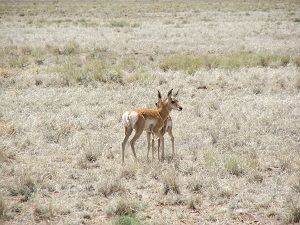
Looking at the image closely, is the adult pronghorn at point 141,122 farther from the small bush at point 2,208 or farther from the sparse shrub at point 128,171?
the small bush at point 2,208

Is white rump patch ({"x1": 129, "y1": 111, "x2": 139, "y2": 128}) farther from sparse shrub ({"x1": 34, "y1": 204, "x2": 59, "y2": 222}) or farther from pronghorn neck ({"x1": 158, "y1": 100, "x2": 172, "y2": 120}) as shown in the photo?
sparse shrub ({"x1": 34, "y1": 204, "x2": 59, "y2": 222})

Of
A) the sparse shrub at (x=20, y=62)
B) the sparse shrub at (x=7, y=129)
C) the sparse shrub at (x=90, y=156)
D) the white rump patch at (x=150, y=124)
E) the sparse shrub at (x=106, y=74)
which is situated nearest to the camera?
the white rump patch at (x=150, y=124)

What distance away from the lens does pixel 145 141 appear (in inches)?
390

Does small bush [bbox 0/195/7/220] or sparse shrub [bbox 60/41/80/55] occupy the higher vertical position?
sparse shrub [bbox 60/41/80/55]

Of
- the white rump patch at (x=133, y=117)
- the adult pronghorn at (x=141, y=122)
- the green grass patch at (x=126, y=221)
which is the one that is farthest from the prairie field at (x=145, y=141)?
the white rump patch at (x=133, y=117)

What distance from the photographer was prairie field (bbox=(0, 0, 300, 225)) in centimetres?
638

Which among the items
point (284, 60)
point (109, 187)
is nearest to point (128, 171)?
point (109, 187)

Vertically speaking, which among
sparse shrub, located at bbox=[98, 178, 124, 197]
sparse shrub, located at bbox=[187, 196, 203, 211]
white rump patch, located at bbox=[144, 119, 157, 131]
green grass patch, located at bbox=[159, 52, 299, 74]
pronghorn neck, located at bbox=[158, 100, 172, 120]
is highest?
green grass patch, located at bbox=[159, 52, 299, 74]

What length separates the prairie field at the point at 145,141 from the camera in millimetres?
6383

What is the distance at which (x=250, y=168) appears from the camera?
7.69m

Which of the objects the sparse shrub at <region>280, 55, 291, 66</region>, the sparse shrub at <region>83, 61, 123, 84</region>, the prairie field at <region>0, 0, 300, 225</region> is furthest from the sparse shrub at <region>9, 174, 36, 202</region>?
the sparse shrub at <region>280, 55, 291, 66</region>

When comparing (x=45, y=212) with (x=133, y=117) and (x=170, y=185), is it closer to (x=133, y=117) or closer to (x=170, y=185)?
(x=170, y=185)

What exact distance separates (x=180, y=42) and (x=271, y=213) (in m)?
A: 18.9

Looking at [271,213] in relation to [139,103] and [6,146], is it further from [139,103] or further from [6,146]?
[139,103]
